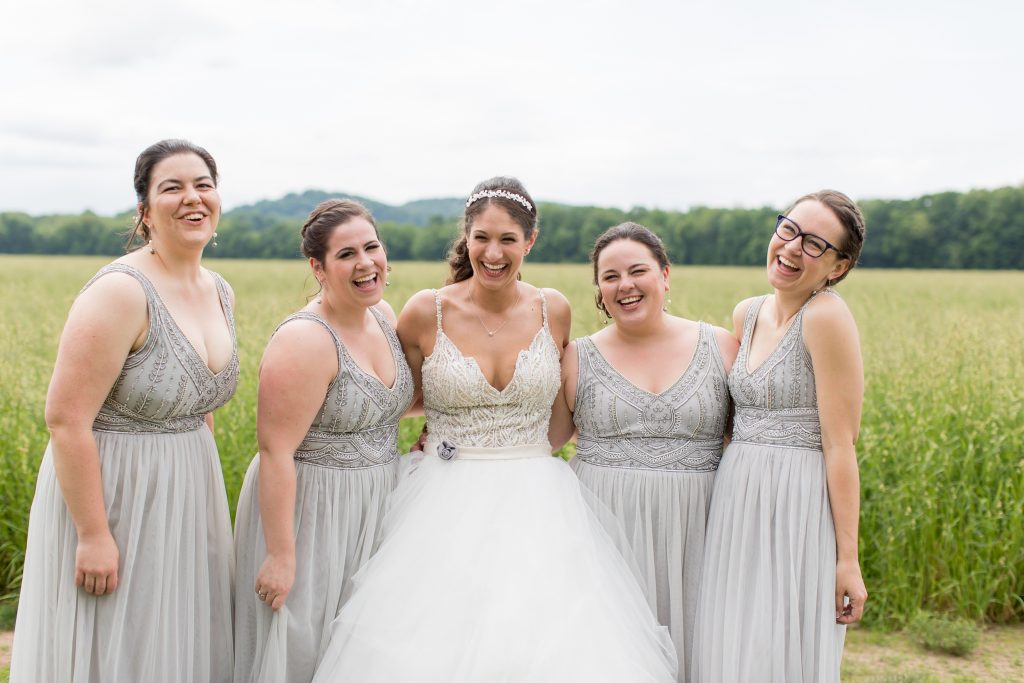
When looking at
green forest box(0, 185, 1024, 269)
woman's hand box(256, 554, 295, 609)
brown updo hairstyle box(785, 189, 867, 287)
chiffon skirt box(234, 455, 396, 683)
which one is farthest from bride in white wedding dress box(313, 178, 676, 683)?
green forest box(0, 185, 1024, 269)

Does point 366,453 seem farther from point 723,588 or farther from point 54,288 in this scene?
point 54,288

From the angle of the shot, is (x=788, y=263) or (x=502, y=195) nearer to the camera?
(x=788, y=263)

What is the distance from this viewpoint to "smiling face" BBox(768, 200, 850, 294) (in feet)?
11.0

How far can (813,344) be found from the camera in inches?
131

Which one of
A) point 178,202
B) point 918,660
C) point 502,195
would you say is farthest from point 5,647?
point 918,660

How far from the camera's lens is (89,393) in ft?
9.71

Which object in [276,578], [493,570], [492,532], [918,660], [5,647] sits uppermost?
[492,532]

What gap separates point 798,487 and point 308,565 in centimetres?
199

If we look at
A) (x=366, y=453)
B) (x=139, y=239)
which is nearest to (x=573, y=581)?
(x=366, y=453)

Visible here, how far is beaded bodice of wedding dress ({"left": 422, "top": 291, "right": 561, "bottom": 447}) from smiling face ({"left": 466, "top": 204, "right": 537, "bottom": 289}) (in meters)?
0.31

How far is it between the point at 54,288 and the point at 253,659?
17.0m

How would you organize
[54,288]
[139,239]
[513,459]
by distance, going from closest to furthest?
[139,239] → [513,459] → [54,288]

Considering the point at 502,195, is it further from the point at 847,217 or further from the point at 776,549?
the point at 776,549

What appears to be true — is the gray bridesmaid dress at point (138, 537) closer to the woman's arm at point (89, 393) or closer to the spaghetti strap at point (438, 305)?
the woman's arm at point (89, 393)
